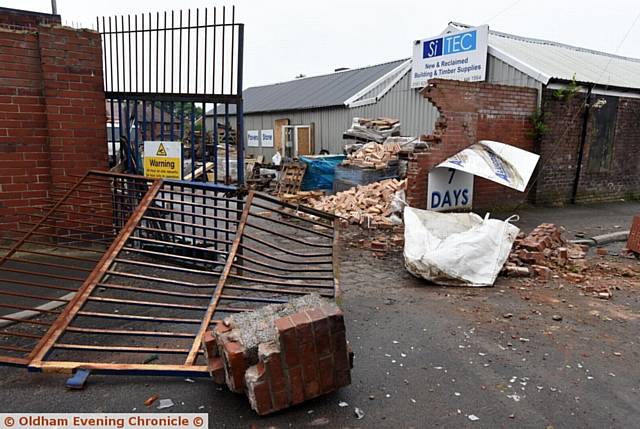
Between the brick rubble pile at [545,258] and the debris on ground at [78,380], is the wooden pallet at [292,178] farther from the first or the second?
the debris on ground at [78,380]

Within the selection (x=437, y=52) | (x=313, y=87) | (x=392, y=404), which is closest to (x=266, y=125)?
(x=313, y=87)

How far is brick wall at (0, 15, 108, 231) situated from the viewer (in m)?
4.78

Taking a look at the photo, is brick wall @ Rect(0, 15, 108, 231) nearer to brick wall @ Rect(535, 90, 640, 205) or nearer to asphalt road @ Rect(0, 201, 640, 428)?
asphalt road @ Rect(0, 201, 640, 428)

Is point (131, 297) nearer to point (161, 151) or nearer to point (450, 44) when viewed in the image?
point (161, 151)

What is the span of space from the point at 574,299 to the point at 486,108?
6.08 m

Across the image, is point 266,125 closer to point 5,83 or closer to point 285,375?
point 5,83

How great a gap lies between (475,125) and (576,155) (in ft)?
13.3

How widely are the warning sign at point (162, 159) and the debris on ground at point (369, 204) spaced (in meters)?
4.39

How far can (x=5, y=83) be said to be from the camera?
15.5 feet

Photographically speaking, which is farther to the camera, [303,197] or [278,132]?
[278,132]

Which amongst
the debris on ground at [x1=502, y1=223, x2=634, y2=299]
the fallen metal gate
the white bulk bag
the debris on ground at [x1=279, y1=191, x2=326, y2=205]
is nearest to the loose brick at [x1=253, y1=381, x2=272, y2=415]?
the fallen metal gate

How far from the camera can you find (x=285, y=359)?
2.38 meters

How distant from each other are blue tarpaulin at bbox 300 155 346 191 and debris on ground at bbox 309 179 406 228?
2.99 metres

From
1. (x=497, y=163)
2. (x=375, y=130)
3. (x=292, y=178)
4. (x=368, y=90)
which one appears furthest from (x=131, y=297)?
(x=368, y=90)
